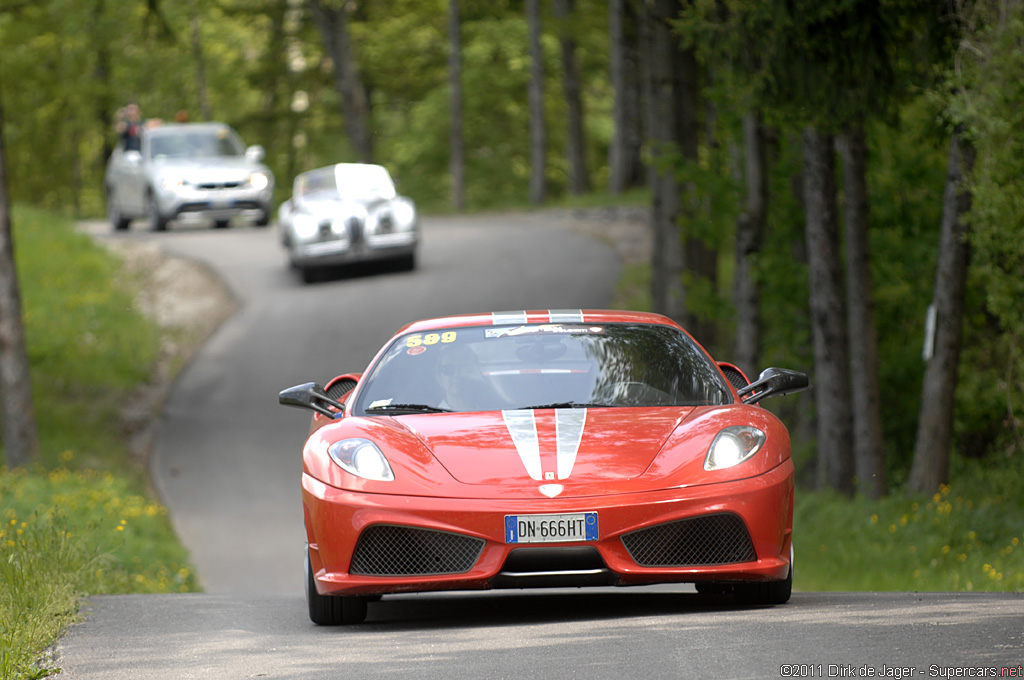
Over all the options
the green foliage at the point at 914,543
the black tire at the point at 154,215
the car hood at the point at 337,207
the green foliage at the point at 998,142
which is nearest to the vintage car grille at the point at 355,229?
the car hood at the point at 337,207

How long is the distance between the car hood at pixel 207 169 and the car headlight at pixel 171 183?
0.11 m

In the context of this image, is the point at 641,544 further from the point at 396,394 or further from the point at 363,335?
the point at 363,335

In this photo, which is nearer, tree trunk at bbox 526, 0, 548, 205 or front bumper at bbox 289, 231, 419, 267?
front bumper at bbox 289, 231, 419, 267

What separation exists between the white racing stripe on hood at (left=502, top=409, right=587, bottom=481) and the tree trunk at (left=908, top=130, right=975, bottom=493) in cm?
707

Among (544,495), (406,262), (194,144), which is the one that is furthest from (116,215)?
(544,495)

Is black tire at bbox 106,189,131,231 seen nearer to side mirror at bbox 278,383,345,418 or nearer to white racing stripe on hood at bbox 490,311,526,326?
white racing stripe on hood at bbox 490,311,526,326

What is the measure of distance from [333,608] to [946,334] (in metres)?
8.37

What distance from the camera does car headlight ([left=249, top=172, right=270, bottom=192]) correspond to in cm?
2861

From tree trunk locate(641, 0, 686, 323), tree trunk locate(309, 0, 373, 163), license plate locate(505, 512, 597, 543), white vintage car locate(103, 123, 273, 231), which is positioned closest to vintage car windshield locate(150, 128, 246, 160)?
white vintage car locate(103, 123, 273, 231)

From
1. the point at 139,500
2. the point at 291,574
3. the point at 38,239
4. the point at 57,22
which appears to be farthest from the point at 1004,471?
the point at 38,239

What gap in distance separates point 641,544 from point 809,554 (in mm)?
7309

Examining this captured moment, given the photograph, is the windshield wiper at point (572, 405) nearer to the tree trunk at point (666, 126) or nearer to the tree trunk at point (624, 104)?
the tree trunk at point (666, 126)

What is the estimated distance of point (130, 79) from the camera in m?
48.3

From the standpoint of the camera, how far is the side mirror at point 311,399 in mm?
7902
